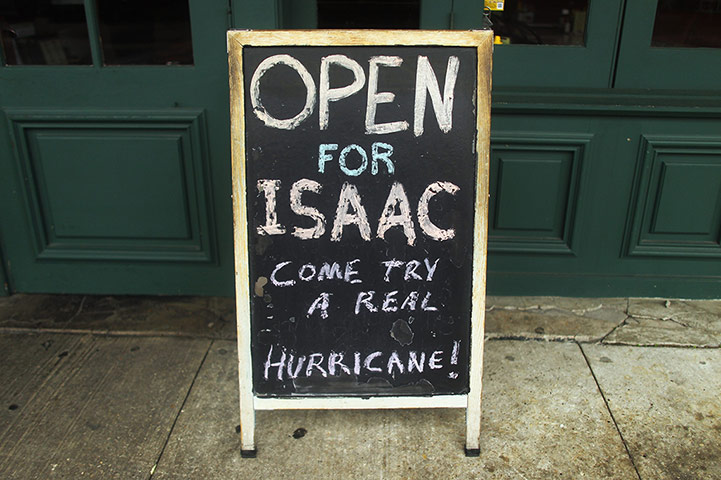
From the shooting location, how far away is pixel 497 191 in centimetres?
327

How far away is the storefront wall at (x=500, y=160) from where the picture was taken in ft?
10.0

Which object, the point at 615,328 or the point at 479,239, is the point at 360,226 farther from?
the point at 615,328

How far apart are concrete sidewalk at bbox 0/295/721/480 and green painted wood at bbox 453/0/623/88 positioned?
1225 millimetres

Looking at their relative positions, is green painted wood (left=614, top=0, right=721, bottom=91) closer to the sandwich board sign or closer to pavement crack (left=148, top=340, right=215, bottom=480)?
the sandwich board sign

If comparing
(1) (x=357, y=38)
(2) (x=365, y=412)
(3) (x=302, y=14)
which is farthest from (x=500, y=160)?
(2) (x=365, y=412)

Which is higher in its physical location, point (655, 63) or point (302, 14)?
point (302, 14)

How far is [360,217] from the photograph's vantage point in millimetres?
2170

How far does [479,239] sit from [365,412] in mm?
978

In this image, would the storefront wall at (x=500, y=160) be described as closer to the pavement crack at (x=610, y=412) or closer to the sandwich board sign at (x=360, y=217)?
the pavement crack at (x=610, y=412)

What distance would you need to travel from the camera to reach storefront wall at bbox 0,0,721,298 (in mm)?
3055

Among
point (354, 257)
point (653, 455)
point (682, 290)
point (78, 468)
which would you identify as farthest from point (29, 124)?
point (682, 290)

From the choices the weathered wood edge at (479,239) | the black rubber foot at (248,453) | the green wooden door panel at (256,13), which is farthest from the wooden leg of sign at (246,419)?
the green wooden door panel at (256,13)

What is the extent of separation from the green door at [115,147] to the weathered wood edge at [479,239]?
58.7 inches

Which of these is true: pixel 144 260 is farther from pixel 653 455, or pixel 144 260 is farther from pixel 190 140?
pixel 653 455
